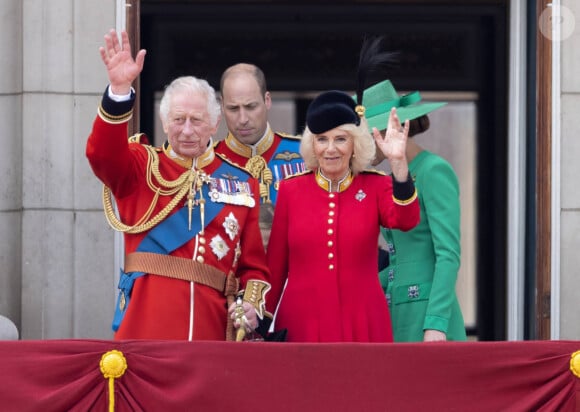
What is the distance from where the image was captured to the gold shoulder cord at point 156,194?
536 centimetres

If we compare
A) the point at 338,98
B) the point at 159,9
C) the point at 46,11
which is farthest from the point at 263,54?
the point at 338,98

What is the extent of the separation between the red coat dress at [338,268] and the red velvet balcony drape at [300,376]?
540 mm

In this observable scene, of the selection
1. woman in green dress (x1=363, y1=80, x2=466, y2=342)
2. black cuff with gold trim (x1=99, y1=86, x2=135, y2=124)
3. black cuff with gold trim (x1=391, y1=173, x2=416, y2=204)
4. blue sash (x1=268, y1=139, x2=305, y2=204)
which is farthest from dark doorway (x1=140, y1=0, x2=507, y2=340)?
black cuff with gold trim (x1=99, y1=86, x2=135, y2=124)

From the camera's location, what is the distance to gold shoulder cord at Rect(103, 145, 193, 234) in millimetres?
5355

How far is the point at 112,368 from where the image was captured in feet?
15.8

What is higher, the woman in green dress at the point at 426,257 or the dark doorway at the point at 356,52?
the dark doorway at the point at 356,52

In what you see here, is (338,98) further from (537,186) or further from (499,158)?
(499,158)

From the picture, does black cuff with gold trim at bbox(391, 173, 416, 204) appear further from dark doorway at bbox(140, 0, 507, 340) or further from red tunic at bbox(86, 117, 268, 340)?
dark doorway at bbox(140, 0, 507, 340)

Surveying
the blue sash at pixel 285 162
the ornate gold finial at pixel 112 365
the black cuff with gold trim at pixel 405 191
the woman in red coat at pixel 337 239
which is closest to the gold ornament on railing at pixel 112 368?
the ornate gold finial at pixel 112 365

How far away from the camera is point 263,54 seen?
952cm

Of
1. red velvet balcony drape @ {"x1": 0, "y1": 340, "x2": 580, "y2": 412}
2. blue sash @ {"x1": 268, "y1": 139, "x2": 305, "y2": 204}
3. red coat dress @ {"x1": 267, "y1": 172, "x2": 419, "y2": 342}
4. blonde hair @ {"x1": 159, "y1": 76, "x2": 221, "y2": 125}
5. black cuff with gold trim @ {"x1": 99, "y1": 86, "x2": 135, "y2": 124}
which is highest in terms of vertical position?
blonde hair @ {"x1": 159, "y1": 76, "x2": 221, "y2": 125}

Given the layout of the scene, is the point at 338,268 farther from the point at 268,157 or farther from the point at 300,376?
the point at 268,157

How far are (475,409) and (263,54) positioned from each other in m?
5.01

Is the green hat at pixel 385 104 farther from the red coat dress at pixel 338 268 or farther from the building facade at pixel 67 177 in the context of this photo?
the building facade at pixel 67 177
